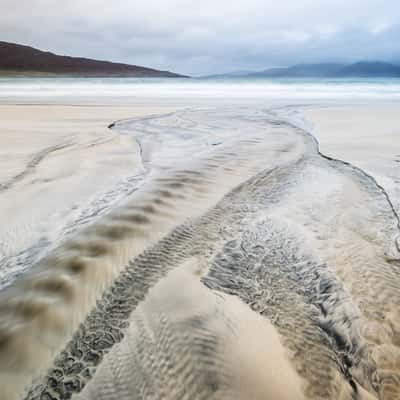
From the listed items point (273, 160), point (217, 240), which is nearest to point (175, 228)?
point (217, 240)

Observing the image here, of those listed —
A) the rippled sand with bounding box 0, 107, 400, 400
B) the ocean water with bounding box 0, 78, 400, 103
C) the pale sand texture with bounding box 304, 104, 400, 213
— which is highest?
the rippled sand with bounding box 0, 107, 400, 400

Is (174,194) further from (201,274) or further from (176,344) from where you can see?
(176,344)

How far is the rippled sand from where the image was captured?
1.29m

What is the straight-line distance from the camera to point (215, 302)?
66.7 inches

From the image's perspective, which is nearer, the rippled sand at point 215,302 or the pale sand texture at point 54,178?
the rippled sand at point 215,302

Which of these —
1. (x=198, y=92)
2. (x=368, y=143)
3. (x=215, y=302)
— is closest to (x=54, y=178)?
(x=215, y=302)

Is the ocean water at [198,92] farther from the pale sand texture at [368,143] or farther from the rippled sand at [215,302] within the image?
the rippled sand at [215,302]

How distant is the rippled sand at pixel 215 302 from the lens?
50.6 inches

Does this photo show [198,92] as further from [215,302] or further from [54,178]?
[215,302]

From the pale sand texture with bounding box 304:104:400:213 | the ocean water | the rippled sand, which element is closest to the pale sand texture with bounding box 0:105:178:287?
the rippled sand

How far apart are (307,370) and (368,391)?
0.69 feet

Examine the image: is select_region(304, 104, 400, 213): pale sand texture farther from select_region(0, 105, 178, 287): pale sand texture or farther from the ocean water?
the ocean water

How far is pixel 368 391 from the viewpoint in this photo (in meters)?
1.24

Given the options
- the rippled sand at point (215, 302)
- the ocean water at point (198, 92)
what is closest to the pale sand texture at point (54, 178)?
the rippled sand at point (215, 302)
